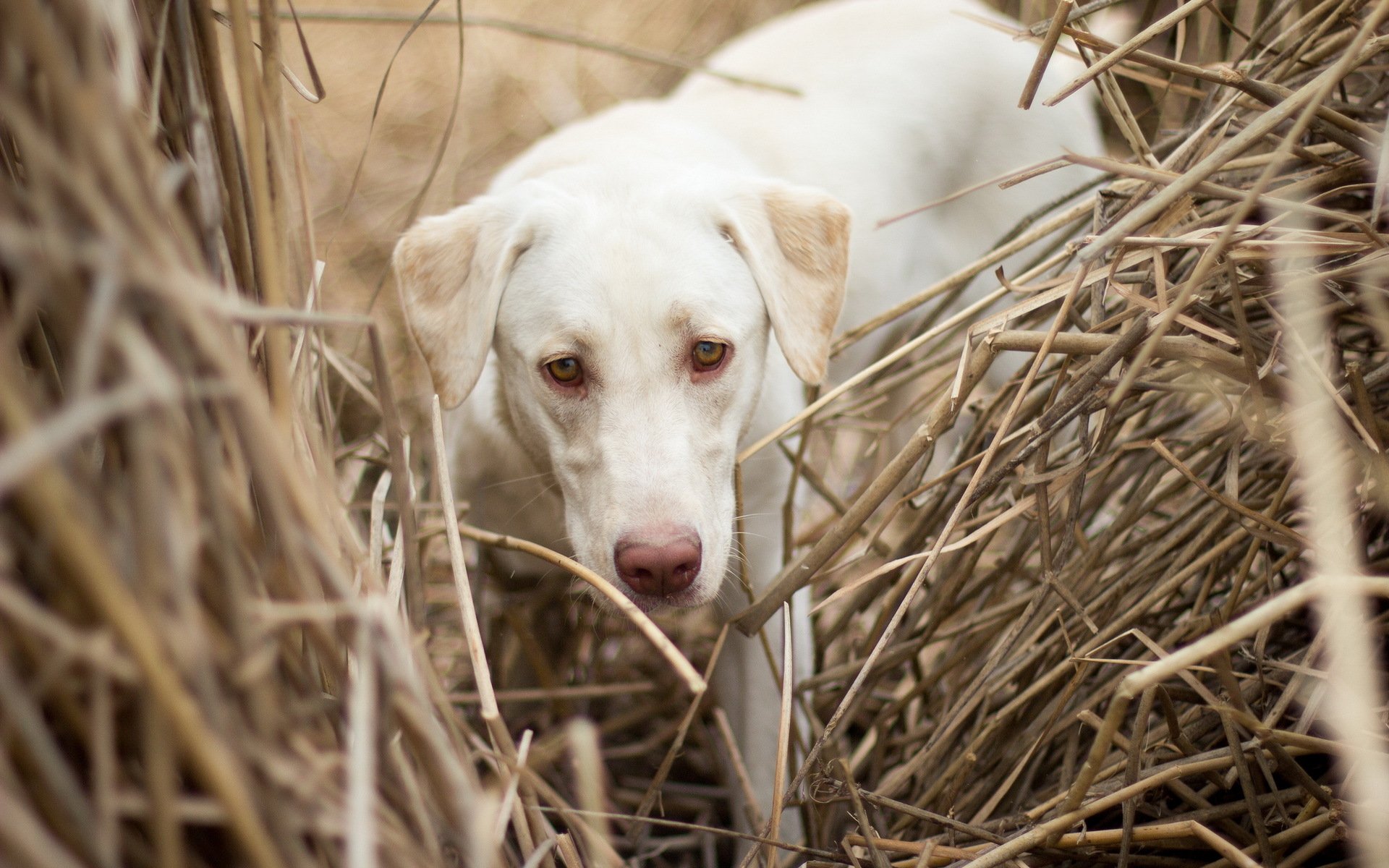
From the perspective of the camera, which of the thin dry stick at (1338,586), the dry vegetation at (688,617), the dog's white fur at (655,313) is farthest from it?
the dog's white fur at (655,313)

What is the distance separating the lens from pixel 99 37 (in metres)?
0.93

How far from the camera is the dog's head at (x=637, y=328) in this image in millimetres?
1666

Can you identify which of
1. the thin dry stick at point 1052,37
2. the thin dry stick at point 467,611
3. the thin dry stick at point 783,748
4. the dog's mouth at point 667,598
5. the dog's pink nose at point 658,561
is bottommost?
the thin dry stick at point 783,748

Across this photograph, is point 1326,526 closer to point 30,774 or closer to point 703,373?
point 703,373

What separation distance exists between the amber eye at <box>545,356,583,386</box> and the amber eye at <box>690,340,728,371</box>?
8.0 inches

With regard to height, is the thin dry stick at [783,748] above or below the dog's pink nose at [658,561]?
below

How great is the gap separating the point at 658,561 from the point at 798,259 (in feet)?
2.41

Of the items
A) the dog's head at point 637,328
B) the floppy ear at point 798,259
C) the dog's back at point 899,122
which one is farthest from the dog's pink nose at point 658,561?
the dog's back at point 899,122

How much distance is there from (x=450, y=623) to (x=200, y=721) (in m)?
2.13

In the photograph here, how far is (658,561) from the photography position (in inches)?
62.3

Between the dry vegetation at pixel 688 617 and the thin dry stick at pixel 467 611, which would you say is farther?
the thin dry stick at pixel 467 611

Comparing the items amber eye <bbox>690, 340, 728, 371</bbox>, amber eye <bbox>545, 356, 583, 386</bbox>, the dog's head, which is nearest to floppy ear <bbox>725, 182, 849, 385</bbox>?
the dog's head

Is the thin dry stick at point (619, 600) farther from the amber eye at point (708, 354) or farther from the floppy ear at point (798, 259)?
the floppy ear at point (798, 259)

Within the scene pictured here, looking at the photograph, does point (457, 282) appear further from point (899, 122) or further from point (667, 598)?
point (899, 122)
